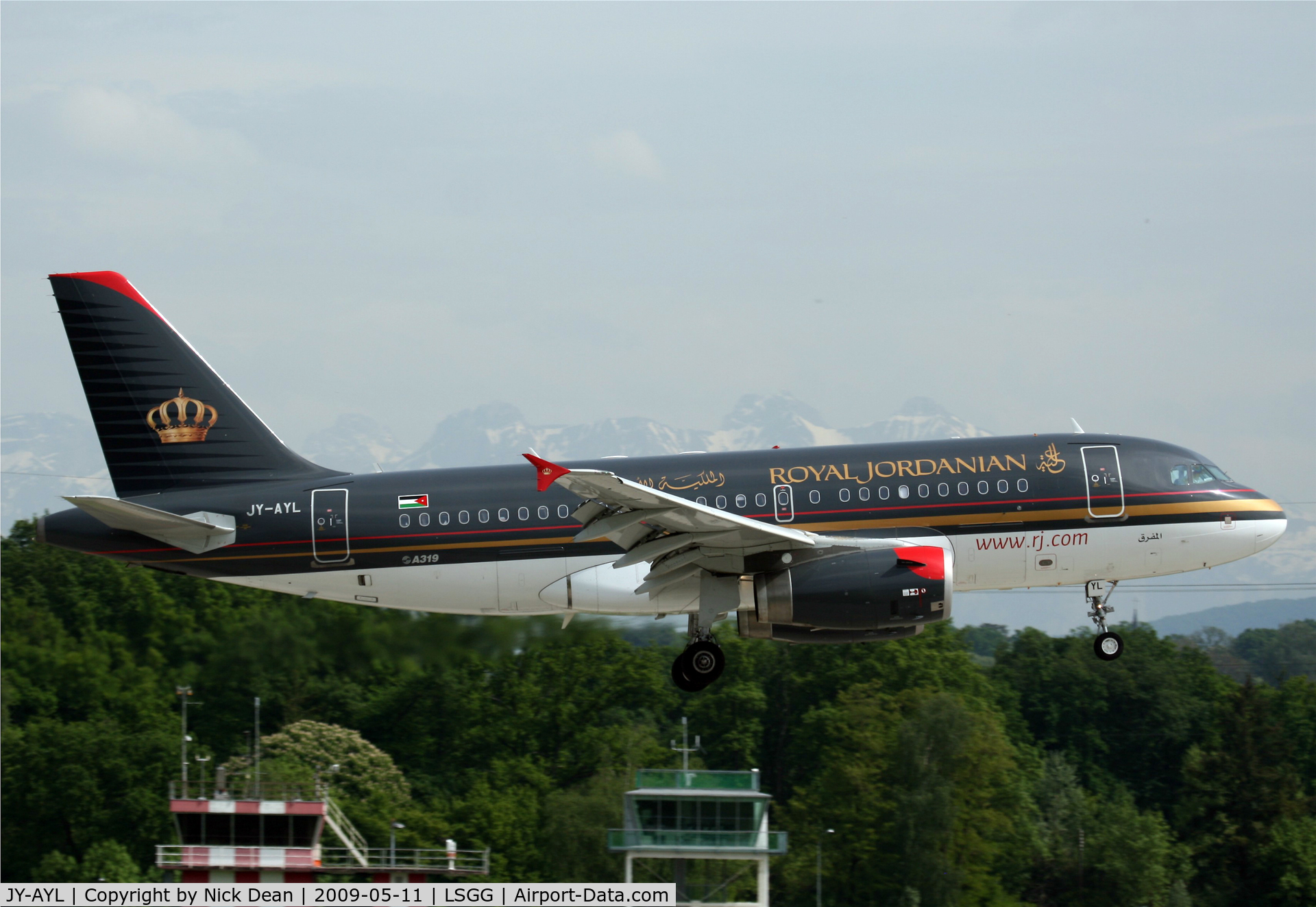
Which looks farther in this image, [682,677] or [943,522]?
[682,677]

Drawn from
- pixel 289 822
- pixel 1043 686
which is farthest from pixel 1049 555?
pixel 1043 686

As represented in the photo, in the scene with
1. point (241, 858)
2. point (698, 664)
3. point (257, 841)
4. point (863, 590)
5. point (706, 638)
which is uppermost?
point (863, 590)

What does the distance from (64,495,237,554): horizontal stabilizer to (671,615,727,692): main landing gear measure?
30.4 feet

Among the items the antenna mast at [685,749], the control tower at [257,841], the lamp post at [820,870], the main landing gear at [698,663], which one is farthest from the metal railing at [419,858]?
the main landing gear at [698,663]

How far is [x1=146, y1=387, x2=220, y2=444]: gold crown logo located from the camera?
30141 mm

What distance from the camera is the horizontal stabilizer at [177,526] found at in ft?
91.2

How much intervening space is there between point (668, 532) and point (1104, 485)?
872cm

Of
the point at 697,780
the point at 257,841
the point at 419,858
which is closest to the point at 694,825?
the point at 697,780

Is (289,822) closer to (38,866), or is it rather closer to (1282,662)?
(38,866)

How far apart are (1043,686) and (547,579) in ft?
238

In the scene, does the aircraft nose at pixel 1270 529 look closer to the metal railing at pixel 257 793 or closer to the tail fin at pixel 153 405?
the tail fin at pixel 153 405

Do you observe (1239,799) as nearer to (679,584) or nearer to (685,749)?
(685,749)

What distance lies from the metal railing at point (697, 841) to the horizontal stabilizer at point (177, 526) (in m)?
19.3

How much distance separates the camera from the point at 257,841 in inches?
1734
